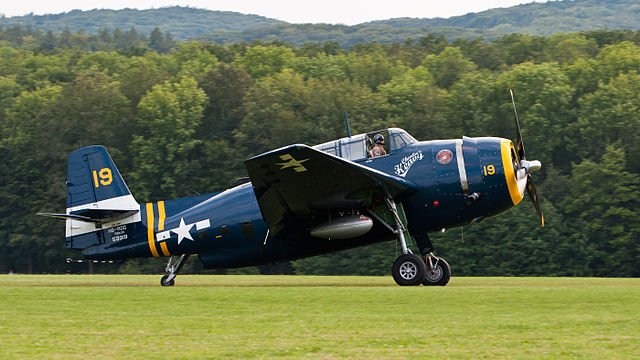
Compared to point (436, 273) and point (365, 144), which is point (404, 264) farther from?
point (365, 144)

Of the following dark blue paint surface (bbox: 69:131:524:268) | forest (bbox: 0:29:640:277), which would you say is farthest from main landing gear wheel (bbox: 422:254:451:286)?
forest (bbox: 0:29:640:277)

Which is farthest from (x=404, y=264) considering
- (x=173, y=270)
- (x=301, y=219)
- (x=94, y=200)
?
(x=94, y=200)

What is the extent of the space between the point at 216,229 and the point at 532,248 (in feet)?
107

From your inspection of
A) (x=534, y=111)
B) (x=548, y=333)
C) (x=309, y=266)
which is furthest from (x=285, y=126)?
(x=548, y=333)

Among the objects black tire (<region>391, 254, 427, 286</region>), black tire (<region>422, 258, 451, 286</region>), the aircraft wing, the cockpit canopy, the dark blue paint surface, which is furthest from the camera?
black tire (<region>422, 258, 451, 286</region>)

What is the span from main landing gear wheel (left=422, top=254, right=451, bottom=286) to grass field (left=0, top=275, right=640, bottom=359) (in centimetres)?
318

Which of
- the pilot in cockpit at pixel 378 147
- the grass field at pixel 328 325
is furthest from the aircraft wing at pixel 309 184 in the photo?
the grass field at pixel 328 325

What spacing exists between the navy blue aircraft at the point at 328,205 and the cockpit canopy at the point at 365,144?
0.07 feet

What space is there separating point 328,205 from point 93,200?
5911mm

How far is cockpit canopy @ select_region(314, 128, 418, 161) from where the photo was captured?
59.7ft

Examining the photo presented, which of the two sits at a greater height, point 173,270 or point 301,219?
point 301,219

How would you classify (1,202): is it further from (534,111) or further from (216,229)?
(216,229)

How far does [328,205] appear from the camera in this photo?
701 inches

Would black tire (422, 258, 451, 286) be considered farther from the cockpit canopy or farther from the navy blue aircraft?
the cockpit canopy
